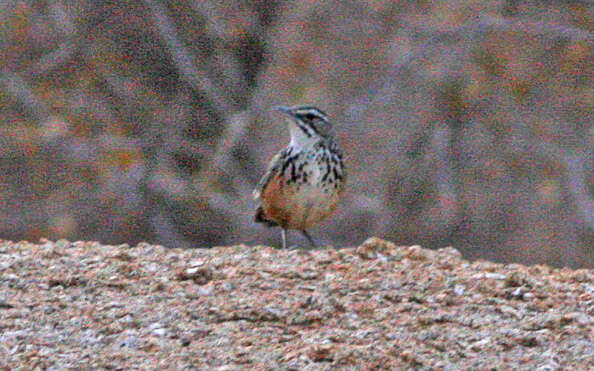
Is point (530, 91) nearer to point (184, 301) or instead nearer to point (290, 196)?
point (290, 196)

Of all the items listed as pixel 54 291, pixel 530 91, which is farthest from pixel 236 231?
pixel 54 291

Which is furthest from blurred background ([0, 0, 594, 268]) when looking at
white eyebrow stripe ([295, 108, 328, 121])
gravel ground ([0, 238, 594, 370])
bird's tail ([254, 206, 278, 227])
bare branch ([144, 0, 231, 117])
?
A: gravel ground ([0, 238, 594, 370])

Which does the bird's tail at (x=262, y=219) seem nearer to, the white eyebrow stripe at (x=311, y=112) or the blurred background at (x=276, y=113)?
the white eyebrow stripe at (x=311, y=112)

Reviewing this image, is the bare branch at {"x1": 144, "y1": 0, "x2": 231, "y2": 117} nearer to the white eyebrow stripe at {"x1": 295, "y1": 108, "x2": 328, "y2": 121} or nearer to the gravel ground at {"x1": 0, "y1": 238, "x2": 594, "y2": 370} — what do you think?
the white eyebrow stripe at {"x1": 295, "y1": 108, "x2": 328, "y2": 121}

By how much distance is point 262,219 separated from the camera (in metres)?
9.80

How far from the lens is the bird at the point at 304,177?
30.1ft

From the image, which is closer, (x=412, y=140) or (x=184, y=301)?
(x=184, y=301)

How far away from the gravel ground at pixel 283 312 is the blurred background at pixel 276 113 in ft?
15.3

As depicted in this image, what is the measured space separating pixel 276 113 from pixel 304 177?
7.73ft

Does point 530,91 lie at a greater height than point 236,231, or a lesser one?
greater

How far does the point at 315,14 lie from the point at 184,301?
234 inches

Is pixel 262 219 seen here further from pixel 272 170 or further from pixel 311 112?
pixel 311 112

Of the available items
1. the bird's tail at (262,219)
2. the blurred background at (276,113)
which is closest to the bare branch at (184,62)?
the blurred background at (276,113)

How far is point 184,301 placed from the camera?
605 centimetres
